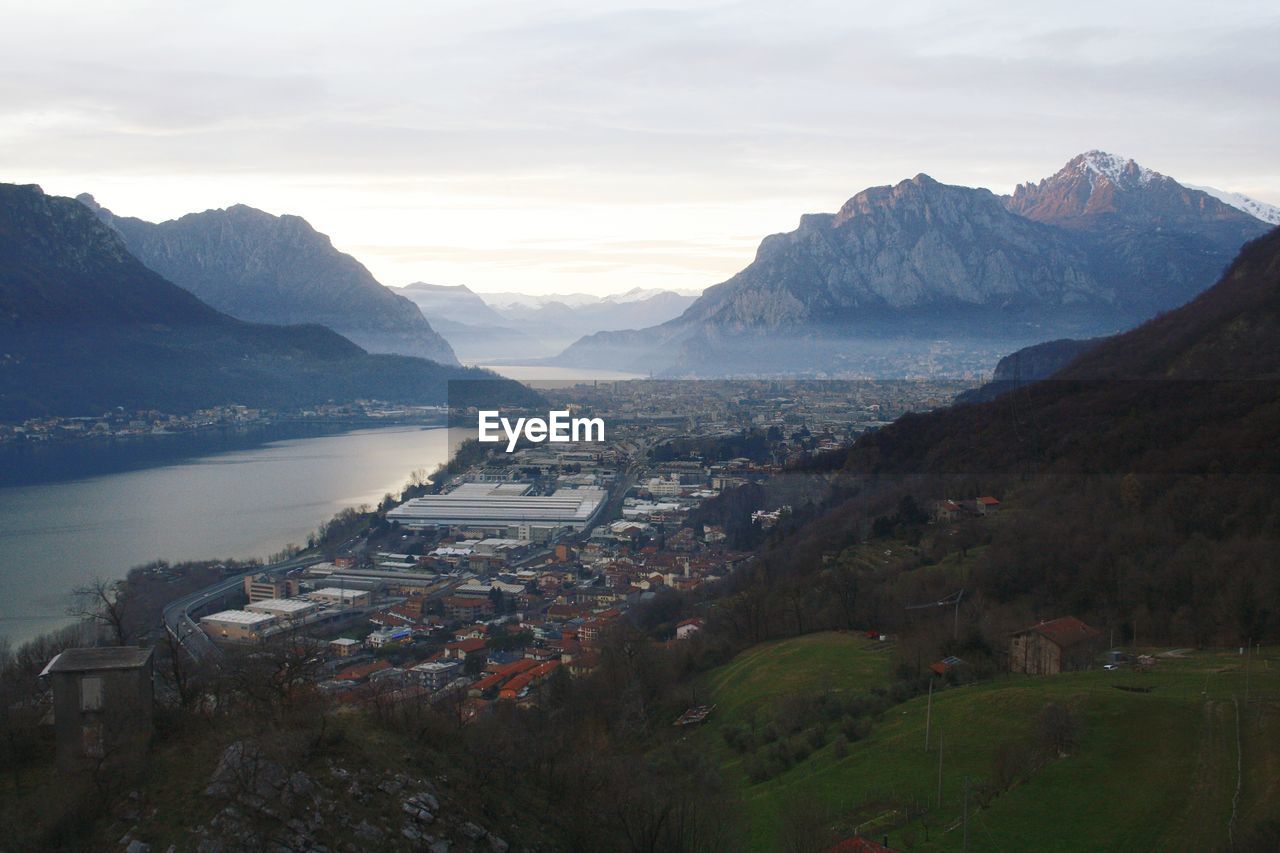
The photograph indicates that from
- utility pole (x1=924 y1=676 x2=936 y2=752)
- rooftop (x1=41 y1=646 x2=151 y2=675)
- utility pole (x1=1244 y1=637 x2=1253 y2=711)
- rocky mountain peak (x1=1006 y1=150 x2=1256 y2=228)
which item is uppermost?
rocky mountain peak (x1=1006 y1=150 x2=1256 y2=228)

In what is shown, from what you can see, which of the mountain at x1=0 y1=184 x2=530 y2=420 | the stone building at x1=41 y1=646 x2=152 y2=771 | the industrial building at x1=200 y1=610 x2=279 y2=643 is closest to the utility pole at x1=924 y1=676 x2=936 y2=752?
the stone building at x1=41 y1=646 x2=152 y2=771

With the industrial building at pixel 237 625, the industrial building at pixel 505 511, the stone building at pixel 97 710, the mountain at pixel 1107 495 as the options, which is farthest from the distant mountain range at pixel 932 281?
the stone building at pixel 97 710

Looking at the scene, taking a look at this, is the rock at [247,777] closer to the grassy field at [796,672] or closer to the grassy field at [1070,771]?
the grassy field at [1070,771]

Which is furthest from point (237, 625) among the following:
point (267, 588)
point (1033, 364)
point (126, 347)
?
point (126, 347)

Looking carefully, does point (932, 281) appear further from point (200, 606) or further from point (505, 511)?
point (200, 606)

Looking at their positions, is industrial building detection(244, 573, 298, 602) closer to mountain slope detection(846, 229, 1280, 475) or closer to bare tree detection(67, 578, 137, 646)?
bare tree detection(67, 578, 137, 646)

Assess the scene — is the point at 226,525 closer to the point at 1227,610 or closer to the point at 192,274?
the point at 1227,610

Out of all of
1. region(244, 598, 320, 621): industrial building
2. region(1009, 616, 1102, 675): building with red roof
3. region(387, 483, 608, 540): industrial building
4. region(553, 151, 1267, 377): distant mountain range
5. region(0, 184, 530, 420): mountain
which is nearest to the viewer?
region(1009, 616, 1102, 675): building with red roof

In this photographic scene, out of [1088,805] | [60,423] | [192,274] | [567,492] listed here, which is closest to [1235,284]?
[567,492]
